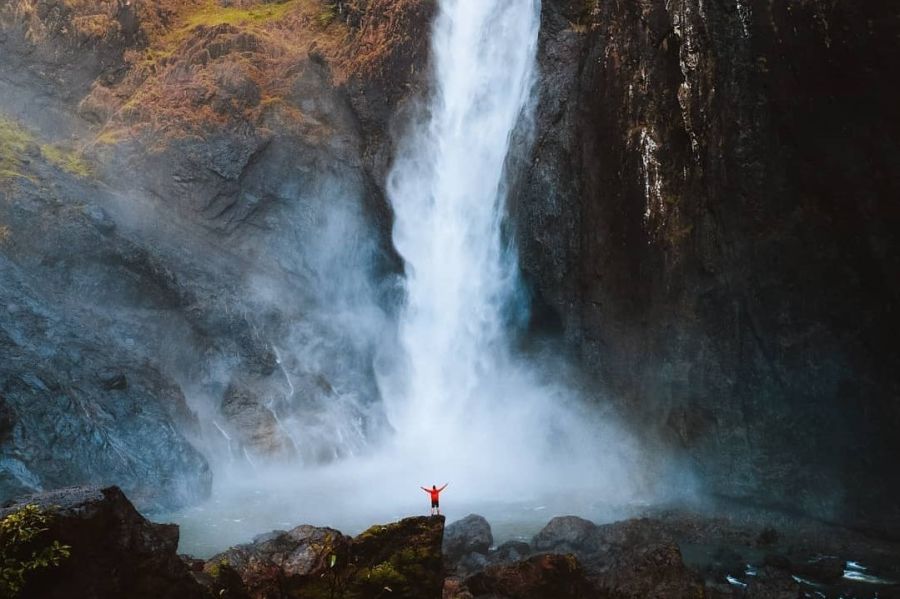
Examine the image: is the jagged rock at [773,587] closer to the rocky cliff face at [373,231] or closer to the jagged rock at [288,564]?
the rocky cliff face at [373,231]

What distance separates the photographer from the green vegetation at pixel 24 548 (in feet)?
22.1

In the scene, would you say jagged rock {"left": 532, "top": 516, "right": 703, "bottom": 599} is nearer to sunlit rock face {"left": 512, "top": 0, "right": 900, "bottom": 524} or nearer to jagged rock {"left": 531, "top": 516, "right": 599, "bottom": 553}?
jagged rock {"left": 531, "top": 516, "right": 599, "bottom": 553}

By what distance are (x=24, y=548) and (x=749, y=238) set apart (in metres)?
16.5

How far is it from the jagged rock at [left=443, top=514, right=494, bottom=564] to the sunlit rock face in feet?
24.0

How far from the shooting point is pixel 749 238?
1761cm

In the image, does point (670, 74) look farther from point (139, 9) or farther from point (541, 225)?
point (139, 9)

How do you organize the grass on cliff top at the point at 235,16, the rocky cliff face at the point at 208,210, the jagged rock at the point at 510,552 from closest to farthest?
the jagged rock at the point at 510,552 < the rocky cliff face at the point at 208,210 < the grass on cliff top at the point at 235,16

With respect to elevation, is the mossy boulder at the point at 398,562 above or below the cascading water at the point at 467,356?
below

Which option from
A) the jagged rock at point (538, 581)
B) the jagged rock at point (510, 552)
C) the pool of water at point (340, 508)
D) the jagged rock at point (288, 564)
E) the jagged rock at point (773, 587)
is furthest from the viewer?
the pool of water at point (340, 508)

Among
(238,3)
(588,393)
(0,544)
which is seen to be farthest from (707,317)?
(238,3)

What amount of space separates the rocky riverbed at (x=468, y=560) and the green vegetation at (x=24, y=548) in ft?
0.21

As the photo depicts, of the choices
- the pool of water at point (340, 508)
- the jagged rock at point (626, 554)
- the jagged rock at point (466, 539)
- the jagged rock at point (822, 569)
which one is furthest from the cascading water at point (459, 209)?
the jagged rock at point (822, 569)

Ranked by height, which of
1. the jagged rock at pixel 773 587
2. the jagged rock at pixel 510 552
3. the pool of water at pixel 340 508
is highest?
the pool of water at pixel 340 508

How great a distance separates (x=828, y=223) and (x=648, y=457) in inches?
350
